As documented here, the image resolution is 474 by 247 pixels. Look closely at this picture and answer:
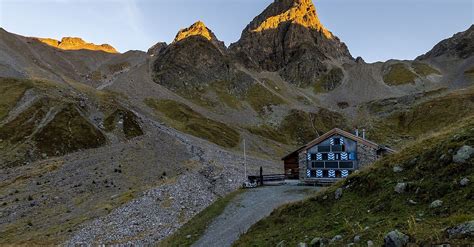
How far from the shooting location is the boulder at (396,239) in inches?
498

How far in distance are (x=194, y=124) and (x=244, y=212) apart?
4293 inches

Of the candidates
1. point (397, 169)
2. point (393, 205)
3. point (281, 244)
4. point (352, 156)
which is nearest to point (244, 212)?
point (281, 244)

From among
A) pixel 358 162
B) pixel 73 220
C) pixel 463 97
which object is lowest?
pixel 73 220

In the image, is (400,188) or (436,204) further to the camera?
(400,188)

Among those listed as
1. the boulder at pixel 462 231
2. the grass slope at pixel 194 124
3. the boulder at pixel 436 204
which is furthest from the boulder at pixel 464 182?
the grass slope at pixel 194 124

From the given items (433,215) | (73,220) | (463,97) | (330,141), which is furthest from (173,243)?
(463,97)

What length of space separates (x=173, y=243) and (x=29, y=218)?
2415 centimetres

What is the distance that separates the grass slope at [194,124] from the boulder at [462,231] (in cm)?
11634

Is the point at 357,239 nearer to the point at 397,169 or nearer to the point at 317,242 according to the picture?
the point at 317,242

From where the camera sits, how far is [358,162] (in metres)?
56.7

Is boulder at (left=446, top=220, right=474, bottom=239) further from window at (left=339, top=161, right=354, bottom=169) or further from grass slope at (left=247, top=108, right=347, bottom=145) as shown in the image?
grass slope at (left=247, top=108, right=347, bottom=145)

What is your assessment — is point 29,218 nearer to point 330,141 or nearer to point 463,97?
point 330,141

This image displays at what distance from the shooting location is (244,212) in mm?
37781

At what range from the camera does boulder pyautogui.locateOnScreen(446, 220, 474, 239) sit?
11438 millimetres
